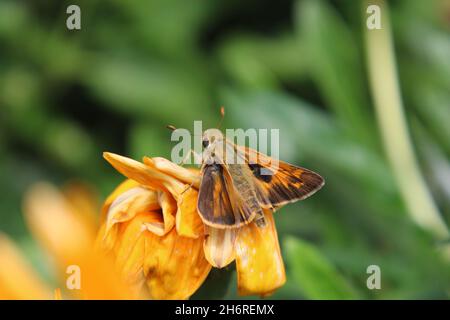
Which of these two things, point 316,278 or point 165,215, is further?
point 316,278

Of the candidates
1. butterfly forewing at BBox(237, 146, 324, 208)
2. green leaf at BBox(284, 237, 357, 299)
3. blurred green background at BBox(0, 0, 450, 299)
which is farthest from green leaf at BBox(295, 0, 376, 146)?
butterfly forewing at BBox(237, 146, 324, 208)

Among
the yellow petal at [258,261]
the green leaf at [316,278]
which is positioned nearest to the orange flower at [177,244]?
the yellow petal at [258,261]

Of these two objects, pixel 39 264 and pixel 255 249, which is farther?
pixel 39 264

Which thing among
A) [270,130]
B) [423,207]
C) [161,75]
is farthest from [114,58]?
[423,207]

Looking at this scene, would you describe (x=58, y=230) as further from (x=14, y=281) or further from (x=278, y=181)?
(x=278, y=181)

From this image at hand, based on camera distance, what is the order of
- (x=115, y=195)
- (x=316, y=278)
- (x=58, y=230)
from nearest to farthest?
(x=58, y=230) → (x=115, y=195) → (x=316, y=278)

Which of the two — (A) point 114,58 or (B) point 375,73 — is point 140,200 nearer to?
(B) point 375,73

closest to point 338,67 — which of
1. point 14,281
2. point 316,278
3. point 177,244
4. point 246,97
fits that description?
point 246,97
